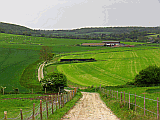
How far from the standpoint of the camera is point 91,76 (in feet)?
220

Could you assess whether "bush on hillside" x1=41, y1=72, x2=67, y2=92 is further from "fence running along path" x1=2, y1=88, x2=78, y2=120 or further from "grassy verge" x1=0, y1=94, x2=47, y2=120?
"fence running along path" x1=2, y1=88, x2=78, y2=120

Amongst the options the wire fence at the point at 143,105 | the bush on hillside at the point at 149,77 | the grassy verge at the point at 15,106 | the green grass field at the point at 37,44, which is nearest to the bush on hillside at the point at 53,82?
the grassy verge at the point at 15,106

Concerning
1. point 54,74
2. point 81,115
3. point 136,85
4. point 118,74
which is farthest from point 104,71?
point 81,115

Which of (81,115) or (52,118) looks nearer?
(52,118)

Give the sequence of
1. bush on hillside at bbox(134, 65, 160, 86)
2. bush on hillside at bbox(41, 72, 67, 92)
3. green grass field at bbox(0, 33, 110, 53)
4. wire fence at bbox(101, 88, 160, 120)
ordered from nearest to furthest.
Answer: wire fence at bbox(101, 88, 160, 120) → bush on hillside at bbox(41, 72, 67, 92) → bush on hillside at bbox(134, 65, 160, 86) → green grass field at bbox(0, 33, 110, 53)

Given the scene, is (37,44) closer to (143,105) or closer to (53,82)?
(53,82)

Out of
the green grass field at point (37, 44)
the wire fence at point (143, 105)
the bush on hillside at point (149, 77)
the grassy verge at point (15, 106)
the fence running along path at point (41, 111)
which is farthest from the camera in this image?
the green grass field at point (37, 44)

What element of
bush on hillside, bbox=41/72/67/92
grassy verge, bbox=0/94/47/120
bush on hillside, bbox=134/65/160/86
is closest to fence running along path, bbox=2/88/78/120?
grassy verge, bbox=0/94/47/120

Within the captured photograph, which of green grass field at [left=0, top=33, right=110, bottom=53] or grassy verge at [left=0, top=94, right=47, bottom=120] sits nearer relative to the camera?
grassy verge at [left=0, top=94, right=47, bottom=120]

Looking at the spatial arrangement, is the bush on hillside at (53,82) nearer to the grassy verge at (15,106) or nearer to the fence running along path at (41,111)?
the grassy verge at (15,106)

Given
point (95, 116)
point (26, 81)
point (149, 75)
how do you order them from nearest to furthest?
1. point (95, 116)
2. point (149, 75)
3. point (26, 81)

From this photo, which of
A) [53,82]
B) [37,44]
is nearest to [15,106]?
[53,82]

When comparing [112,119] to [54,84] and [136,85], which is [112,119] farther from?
[136,85]

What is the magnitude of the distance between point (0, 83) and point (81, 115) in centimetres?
3494
